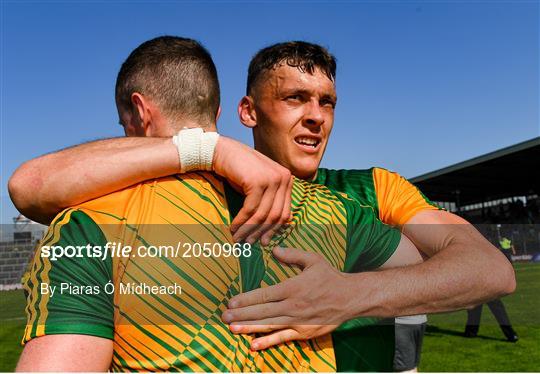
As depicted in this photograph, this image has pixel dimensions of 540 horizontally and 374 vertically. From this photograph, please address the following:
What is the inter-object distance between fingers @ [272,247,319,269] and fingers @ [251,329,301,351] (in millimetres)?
228

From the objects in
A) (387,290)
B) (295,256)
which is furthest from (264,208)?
(387,290)

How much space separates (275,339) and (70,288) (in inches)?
26.1

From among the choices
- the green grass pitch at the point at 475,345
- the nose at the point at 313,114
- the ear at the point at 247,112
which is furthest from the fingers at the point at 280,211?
the green grass pitch at the point at 475,345

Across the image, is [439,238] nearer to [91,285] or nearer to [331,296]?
[331,296]

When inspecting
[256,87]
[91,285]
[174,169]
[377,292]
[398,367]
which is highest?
[256,87]

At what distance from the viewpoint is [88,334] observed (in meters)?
1.57

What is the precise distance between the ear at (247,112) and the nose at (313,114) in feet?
1.48

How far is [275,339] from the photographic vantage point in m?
1.82

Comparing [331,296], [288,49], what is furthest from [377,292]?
[288,49]

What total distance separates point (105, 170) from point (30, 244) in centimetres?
3728

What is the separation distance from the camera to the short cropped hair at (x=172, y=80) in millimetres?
1994

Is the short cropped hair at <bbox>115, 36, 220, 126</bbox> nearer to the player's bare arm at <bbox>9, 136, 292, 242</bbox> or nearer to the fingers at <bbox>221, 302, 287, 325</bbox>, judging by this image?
the player's bare arm at <bbox>9, 136, 292, 242</bbox>

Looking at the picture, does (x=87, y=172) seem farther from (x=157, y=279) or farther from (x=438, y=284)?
(x=438, y=284)

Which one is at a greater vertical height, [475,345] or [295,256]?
[295,256]
